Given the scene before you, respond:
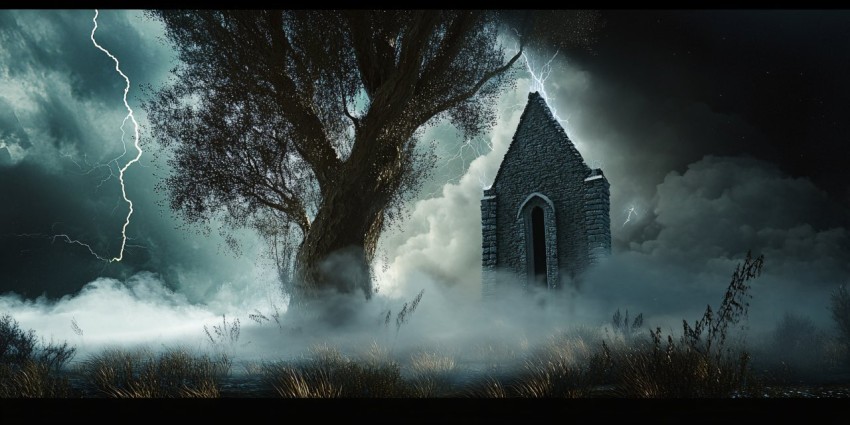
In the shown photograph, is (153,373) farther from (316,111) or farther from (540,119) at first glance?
(540,119)

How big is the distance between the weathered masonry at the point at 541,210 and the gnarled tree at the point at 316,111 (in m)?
2.44

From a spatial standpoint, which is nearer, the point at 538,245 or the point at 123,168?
the point at 123,168

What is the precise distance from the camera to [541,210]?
9.81 metres

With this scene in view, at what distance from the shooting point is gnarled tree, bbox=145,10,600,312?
267 inches

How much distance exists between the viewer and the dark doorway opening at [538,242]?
9.22 metres

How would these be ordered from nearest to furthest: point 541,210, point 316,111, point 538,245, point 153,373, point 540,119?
point 153,373 < point 316,111 < point 538,245 < point 540,119 < point 541,210

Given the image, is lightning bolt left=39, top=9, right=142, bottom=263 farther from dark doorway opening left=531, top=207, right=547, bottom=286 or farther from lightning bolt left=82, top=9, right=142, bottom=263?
dark doorway opening left=531, top=207, right=547, bottom=286

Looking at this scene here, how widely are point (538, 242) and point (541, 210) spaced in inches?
25.5

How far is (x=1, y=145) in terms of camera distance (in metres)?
5.75

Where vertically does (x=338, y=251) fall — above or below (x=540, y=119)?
below

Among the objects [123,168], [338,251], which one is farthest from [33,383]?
[338,251]

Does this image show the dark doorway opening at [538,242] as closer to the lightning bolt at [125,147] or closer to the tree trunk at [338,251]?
the tree trunk at [338,251]

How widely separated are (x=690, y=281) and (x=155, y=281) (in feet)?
19.3

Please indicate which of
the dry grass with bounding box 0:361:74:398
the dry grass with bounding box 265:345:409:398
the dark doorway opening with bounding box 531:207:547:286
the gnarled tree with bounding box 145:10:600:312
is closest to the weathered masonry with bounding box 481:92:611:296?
the dark doorway opening with bounding box 531:207:547:286
